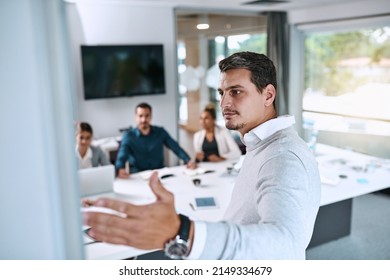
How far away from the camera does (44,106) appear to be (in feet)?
2.36

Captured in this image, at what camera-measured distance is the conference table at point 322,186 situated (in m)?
2.14

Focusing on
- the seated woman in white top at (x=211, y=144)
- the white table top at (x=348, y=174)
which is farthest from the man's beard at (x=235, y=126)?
the seated woman in white top at (x=211, y=144)

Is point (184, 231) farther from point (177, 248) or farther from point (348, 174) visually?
point (348, 174)

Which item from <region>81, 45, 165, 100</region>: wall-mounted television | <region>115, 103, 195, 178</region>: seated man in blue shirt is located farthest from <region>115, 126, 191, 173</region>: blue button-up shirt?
<region>81, 45, 165, 100</region>: wall-mounted television

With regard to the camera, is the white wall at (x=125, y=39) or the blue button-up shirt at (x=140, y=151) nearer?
the blue button-up shirt at (x=140, y=151)

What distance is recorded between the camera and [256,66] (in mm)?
890

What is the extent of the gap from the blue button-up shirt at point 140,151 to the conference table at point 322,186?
11cm

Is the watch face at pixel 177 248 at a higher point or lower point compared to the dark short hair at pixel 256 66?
lower

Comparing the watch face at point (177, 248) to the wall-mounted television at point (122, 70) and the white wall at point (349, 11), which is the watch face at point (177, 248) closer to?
the white wall at point (349, 11)

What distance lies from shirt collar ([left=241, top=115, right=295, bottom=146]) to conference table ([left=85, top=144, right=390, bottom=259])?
990 mm

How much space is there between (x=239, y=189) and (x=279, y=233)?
296mm

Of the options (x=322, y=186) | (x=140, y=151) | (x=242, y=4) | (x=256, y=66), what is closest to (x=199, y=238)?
(x=256, y=66)

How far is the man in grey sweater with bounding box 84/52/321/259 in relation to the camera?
2.13 feet
